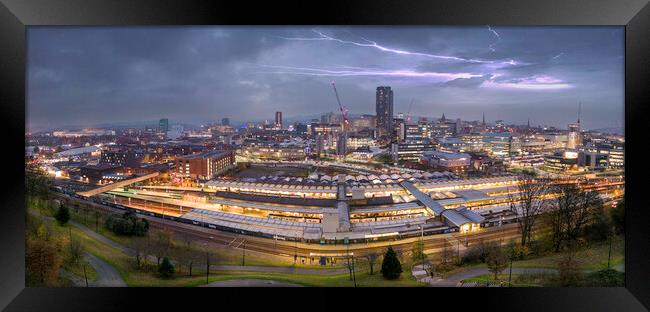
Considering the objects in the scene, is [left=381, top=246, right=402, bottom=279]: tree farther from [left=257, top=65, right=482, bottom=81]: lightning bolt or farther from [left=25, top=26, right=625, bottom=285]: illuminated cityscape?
[left=257, top=65, right=482, bottom=81]: lightning bolt

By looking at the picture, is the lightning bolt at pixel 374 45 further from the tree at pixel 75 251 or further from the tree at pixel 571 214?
the tree at pixel 75 251

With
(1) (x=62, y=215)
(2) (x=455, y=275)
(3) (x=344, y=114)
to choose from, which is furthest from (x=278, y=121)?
→ (2) (x=455, y=275)

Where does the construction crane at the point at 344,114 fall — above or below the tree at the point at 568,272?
above

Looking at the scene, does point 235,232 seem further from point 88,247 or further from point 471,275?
point 471,275

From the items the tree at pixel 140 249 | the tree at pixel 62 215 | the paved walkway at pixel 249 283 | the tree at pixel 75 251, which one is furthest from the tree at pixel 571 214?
the tree at pixel 62 215

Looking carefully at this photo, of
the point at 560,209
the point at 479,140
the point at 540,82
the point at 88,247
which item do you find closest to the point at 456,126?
the point at 479,140

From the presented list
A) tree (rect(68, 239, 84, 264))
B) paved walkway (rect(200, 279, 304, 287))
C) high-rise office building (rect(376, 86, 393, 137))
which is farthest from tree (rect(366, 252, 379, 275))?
tree (rect(68, 239, 84, 264))
